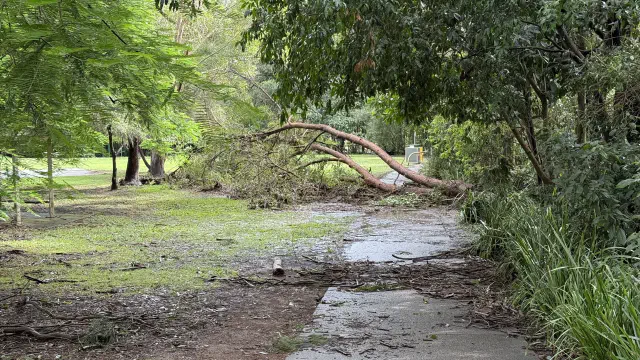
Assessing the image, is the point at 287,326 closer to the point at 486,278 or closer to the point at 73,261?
the point at 486,278

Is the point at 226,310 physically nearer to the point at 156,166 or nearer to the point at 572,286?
the point at 572,286

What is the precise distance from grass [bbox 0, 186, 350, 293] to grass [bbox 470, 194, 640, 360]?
3.99m

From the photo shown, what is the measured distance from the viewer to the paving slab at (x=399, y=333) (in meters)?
5.25

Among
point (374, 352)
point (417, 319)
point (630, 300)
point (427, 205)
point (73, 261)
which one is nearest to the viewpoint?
point (630, 300)

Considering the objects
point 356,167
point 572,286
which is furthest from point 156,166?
point 572,286

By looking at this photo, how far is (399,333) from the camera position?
19.2 feet

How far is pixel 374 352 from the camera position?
17.5ft

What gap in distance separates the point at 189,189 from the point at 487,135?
53.4ft

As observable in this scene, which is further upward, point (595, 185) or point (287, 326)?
point (595, 185)

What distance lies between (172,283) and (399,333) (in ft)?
11.8

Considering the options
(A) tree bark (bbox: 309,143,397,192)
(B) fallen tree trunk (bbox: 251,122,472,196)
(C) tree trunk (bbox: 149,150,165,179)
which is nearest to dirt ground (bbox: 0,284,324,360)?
(B) fallen tree trunk (bbox: 251,122,472,196)

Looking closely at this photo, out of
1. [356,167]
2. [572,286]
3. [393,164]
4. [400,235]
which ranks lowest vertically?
[400,235]

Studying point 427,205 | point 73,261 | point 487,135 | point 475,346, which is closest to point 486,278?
point 475,346

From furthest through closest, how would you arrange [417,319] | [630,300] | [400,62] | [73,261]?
[73,261] → [400,62] → [417,319] → [630,300]
